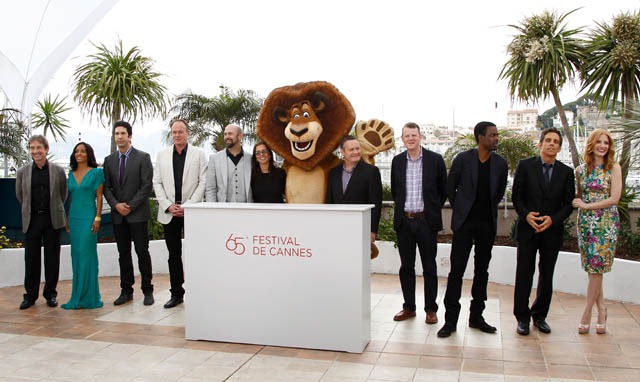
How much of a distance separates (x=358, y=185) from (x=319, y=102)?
916 mm

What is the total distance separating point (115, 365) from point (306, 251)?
4.81 feet

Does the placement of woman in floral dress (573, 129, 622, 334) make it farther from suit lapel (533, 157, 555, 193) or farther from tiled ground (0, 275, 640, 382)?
tiled ground (0, 275, 640, 382)

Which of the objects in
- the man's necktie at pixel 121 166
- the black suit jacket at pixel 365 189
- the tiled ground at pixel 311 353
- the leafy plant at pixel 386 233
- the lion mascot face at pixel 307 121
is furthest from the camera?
the leafy plant at pixel 386 233

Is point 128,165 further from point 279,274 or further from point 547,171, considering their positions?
point 547,171

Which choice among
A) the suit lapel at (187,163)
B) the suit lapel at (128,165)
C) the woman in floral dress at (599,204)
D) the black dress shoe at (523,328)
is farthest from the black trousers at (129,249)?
the woman in floral dress at (599,204)

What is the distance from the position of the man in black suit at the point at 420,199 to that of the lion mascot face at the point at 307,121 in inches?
27.9

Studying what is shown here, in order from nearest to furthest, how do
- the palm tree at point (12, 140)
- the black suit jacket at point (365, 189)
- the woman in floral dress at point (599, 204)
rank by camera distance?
1. the woman in floral dress at point (599, 204)
2. the black suit jacket at point (365, 189)
3. the palm tree at point (12, 140)

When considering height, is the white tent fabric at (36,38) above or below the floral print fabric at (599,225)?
above

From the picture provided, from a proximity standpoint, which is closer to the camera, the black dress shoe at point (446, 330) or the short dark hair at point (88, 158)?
the black dress shoe at point (446, 330)

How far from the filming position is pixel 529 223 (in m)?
4.59

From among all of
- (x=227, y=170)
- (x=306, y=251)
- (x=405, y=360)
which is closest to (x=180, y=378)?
(x=306, y=251)

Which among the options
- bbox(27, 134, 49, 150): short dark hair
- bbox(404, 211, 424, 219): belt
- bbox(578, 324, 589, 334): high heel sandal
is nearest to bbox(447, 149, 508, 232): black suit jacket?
bbox(404, 211, 424, 219): belt

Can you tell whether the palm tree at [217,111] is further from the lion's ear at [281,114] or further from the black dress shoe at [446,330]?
the black dress shoe at [446,330]

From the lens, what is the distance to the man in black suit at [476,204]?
4.56m
